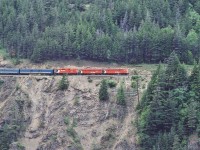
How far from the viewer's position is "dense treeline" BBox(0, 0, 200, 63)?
532 ft

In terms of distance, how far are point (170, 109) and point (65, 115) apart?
21402 millimetres

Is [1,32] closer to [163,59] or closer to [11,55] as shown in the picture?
[11,55]

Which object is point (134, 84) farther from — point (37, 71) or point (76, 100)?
point (37, 71)

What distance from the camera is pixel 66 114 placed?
146125mm

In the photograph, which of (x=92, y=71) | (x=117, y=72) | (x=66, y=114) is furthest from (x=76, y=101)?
(x=117, y=72)

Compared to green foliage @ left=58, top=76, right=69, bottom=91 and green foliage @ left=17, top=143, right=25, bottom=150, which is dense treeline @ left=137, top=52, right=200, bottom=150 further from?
green foliage @ left=17, top=143, right=25, bottom=150

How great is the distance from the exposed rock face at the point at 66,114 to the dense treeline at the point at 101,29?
11238 mm

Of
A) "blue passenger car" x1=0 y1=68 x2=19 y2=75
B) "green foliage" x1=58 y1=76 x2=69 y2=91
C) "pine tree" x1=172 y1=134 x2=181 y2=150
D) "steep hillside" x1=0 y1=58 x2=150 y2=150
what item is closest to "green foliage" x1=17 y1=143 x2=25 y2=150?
"steep hillside" x1=0 y1=58 x2=150 y2=150

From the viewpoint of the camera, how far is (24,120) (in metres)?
147

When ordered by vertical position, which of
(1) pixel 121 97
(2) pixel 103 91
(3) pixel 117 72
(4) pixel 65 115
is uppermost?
(3) pixel 117 72

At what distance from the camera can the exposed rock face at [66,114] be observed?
14100 cm

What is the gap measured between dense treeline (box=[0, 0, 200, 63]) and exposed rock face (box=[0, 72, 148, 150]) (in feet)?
36.9

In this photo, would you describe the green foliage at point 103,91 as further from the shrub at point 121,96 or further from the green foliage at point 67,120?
the green foliage at point 67,120

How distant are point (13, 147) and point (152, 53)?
39707 millimetres
